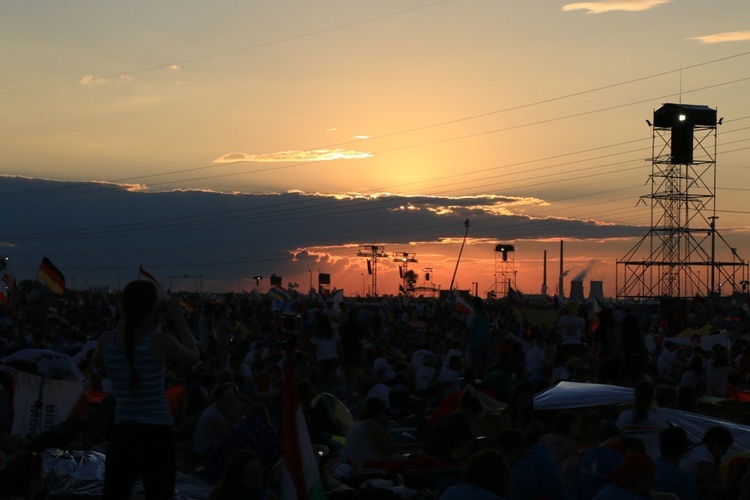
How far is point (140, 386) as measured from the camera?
4867mm

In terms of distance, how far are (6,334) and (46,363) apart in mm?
10088

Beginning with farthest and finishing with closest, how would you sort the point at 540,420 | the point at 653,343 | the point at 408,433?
the point at 653,343, the point at 408,433, the point at 540,420

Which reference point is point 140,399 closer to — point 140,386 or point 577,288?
point 140,386

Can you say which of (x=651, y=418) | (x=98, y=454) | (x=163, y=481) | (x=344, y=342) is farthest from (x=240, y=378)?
(x=163, y=481)

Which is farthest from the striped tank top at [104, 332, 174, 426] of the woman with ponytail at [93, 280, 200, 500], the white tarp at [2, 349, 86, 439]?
the white tarp at [2, 349, 86, 439]

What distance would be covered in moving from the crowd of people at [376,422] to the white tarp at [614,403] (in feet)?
0.59

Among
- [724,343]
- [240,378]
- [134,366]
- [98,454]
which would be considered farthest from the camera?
[724,343]

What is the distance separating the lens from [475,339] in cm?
1688

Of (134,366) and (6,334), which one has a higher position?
(134,366)

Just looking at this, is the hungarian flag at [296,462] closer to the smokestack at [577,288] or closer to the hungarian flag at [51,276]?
the hungarian flag at [51,276]

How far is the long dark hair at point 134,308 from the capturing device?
191 inches

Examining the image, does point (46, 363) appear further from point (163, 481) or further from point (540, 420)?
point (163, 481)

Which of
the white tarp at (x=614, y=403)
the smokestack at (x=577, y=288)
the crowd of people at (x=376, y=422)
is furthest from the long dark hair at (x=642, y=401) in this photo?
the smokestack at (x=577, y=288)

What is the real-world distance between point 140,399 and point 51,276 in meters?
22.9
